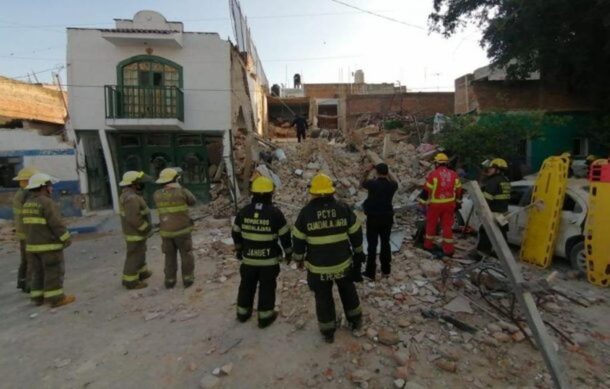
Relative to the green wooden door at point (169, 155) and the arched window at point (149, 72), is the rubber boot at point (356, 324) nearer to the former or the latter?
the green wooden door at point (169, 155)

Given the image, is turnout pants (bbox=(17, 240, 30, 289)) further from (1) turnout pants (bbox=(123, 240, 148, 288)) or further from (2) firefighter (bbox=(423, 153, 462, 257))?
(2) firefighter (bbox=(423, 153, 462, 257))

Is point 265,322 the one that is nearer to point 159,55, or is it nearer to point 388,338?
point 388,338

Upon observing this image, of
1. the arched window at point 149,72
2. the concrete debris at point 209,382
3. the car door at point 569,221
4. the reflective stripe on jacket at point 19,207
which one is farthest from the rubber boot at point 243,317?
the arched window at point 149,72

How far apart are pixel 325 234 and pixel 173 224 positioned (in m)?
2.68

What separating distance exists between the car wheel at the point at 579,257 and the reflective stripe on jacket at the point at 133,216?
6.53m

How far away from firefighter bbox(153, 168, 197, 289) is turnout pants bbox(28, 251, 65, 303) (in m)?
1.34

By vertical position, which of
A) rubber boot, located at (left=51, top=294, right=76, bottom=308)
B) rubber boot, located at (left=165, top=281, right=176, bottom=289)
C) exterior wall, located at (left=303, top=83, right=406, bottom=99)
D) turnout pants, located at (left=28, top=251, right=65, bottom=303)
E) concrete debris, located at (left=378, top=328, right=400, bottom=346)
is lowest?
rubber boot, located at (left=51, top=294, right=76, bottom=308)

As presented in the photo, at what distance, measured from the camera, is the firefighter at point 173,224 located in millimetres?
5289

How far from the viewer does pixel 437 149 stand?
12750mm

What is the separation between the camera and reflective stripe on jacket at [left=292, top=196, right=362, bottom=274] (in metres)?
3.62

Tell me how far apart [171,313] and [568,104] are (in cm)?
1674

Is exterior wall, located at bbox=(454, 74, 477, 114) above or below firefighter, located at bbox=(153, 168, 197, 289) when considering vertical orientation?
above

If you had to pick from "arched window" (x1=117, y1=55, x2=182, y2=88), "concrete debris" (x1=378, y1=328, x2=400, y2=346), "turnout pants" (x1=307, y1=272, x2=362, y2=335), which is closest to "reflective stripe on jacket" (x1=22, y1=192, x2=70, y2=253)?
"turnout pants" (x1=307, y1=272, x2=362, y2=335)

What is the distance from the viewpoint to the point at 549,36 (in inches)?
452
